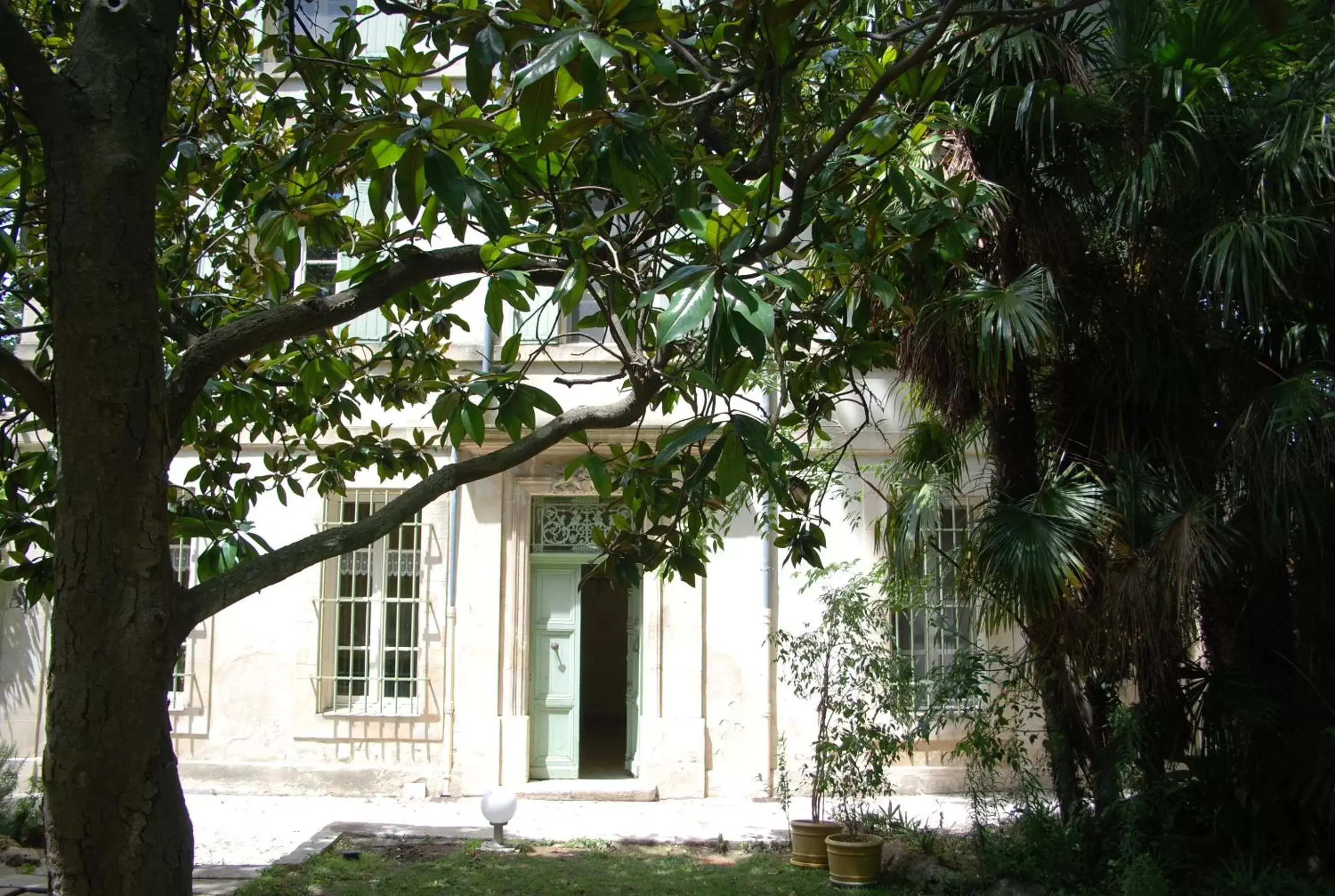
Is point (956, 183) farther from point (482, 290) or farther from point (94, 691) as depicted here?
point (482, 290)

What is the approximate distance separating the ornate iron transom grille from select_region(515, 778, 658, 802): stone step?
2.26 metres

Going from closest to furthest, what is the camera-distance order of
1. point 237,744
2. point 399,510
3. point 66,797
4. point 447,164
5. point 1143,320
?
point 66,797 → point 447,164 → point 399,510 → point 1143,320 → point 237,744

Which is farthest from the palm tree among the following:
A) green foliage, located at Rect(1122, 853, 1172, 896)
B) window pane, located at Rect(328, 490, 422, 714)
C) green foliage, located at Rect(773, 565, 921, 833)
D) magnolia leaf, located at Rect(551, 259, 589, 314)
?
window pane, located at Rect(328, 490, 422, 714)

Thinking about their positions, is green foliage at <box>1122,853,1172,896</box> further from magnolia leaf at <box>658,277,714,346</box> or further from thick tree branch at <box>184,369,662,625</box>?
magnolia leaf at <box>658,277,714,346</box>

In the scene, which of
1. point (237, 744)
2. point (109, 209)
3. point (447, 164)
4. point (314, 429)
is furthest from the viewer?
point (237, 744)

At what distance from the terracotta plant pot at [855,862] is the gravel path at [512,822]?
1122 mm

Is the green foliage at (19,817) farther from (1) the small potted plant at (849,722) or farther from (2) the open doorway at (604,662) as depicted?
(2) the open doorway at (604,662)

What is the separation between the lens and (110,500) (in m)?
2.92

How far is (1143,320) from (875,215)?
9.97 feet

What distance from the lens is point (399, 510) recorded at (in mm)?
3682

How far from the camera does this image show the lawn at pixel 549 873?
24.6ft

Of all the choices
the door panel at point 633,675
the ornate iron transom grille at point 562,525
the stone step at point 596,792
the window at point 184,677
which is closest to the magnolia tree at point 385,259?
the ornate iron transom grille at point 562,525

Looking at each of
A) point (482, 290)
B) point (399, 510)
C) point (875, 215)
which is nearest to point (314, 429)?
point (399, 510)

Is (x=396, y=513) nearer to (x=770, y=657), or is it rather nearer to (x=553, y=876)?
(x=553, y=876)
